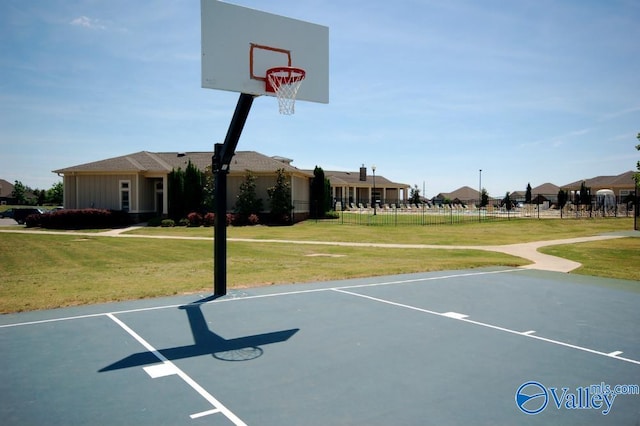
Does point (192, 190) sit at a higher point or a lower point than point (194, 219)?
higher

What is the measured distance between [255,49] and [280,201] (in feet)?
83.9

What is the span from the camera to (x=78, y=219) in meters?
33.1

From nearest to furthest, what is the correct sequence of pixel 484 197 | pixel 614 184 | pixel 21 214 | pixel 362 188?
pixel 21 214 → pixel 614 184 → pixel 362 188 → pixel 484 197

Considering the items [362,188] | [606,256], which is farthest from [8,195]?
[606,256]

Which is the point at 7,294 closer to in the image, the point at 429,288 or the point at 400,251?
the point at 429,288

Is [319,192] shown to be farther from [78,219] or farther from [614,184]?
[614,184]

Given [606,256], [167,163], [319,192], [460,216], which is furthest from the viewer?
[460,216]

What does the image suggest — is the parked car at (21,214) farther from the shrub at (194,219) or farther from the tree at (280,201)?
the tree at (280,201)

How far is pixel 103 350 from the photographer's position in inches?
265

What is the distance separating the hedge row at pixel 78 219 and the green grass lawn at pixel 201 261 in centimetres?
538

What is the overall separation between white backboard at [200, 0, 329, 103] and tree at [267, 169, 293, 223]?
962 inches

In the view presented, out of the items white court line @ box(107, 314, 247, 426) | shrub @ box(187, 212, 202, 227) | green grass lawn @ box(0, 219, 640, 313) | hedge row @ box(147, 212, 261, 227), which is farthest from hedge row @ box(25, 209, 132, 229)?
white court line @ box(107, 314, 247, 426)

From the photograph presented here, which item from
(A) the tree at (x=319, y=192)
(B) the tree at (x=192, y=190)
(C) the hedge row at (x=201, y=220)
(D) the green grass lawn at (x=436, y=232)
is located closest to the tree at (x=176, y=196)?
(B) the tree at (x=192, y=190)

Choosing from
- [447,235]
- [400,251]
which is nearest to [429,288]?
[400,251]
